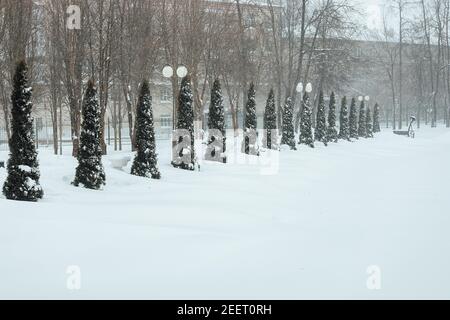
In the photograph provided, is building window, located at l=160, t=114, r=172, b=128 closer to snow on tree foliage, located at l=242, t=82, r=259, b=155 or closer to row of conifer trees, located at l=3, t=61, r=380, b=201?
row of conifer trees, located at l=3, t=61, r=380, b=201

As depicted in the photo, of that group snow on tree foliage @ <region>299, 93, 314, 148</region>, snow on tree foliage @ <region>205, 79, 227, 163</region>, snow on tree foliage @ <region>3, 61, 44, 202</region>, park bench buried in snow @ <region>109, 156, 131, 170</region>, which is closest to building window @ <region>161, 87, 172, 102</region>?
snow on tree foliage @ <region>299, 93, 314, 148</region>

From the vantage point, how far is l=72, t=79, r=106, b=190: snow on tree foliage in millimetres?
12008

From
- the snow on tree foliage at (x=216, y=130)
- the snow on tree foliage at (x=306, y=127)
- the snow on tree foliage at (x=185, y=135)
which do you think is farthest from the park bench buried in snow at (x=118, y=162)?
the snow on tree foliage at (x=306, y=127)

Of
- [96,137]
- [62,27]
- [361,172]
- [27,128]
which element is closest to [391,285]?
[27,128]

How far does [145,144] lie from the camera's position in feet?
47.0

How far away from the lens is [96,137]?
12578mm

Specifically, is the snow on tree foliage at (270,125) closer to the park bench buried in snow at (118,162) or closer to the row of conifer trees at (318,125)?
the row of conifer trees at (318,125)

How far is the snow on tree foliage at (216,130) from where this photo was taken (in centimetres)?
1856

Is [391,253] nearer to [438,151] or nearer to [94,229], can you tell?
[94,229]

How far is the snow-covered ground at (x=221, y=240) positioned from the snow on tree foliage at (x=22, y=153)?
27.4 inches

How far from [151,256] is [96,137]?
22.0ft

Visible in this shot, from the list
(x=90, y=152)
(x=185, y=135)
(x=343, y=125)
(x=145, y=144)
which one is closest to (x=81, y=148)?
(x=90, y=152)

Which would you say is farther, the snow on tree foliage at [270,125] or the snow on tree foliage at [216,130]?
the snow on tree foliage at [270,125]

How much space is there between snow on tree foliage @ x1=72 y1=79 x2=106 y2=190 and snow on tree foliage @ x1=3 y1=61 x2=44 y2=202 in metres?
1.85
